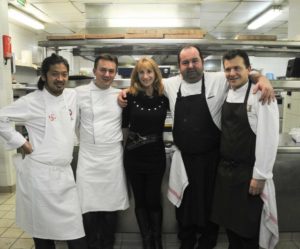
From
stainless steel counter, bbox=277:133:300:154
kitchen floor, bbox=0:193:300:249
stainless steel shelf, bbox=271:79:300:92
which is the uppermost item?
stainless steel shelf, bbox=271:79:300:92

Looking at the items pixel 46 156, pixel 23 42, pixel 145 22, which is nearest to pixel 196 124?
pixel 46 156

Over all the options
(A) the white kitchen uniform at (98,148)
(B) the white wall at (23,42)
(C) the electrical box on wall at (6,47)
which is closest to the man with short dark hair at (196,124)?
(A) the white kitchen uniform at (98,148)

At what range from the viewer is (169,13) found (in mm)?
4020

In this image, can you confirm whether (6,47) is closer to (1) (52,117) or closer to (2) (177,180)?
(1) (52,117)

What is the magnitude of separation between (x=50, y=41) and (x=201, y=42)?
3.92 feet

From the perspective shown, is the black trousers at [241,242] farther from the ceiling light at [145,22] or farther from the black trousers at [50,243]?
the ceiling light at [145,22]

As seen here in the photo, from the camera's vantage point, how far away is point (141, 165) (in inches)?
74.8

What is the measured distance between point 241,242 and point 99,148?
3.52ft

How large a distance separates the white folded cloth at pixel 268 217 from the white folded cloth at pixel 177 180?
48 cm

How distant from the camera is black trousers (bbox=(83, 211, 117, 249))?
197 centimetres

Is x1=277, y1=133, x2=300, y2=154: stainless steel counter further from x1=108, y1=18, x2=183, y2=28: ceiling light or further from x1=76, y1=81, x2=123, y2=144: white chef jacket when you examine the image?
x1=108, y1=18, x2=183, y2=28: ceiling light

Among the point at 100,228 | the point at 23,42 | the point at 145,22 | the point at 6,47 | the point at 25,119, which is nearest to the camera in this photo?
the point at 25,119

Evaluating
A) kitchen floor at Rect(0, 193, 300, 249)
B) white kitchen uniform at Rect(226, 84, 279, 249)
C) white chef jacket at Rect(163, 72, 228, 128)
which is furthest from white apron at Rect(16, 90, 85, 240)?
white kitchen uniform at Rect(226, 84, 279, 249)

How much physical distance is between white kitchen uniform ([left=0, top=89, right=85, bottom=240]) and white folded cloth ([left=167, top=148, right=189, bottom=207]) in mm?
651
